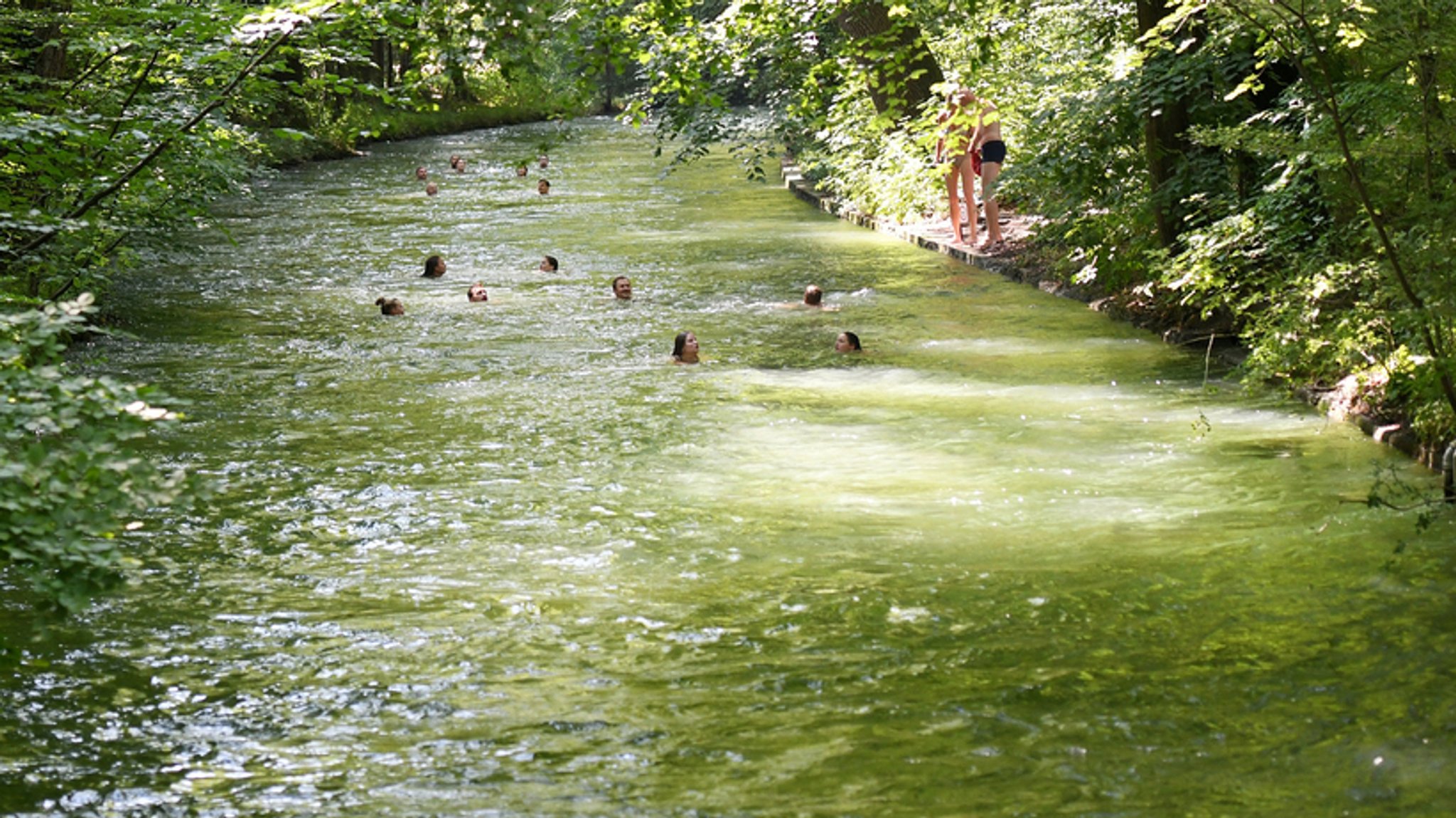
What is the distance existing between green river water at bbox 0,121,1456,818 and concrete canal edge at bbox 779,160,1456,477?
179 mm

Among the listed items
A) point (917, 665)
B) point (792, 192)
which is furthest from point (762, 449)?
point (792, 192)

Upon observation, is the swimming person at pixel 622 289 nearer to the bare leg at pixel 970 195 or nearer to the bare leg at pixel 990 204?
the bare leg at pixel 990 204

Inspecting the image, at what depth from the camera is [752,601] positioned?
732 centimetres

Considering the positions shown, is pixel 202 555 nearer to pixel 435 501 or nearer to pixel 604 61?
pixel 435 501

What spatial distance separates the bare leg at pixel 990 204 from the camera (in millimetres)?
19250

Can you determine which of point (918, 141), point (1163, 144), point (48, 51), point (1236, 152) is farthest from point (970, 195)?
point (48, 51)

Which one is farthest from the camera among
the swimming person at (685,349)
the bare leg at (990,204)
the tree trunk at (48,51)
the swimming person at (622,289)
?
the bare leg at (990,204)

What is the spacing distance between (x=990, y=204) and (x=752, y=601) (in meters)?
12.9

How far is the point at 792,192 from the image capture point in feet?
102

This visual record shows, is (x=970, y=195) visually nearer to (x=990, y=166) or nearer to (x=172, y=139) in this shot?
(x=990, y=166)

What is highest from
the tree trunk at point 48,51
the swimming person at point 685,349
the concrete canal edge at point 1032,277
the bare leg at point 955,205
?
the tree trunk at point 48,51

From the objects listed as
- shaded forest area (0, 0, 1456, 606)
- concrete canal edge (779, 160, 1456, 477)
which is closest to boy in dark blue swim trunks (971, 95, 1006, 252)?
concrete canal edge (779, 160, 1456, 477)

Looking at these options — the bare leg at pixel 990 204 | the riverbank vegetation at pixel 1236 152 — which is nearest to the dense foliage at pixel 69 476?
the riverbank vegetation at pixel 1236 152

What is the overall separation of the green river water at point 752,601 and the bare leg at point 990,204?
5368mm
